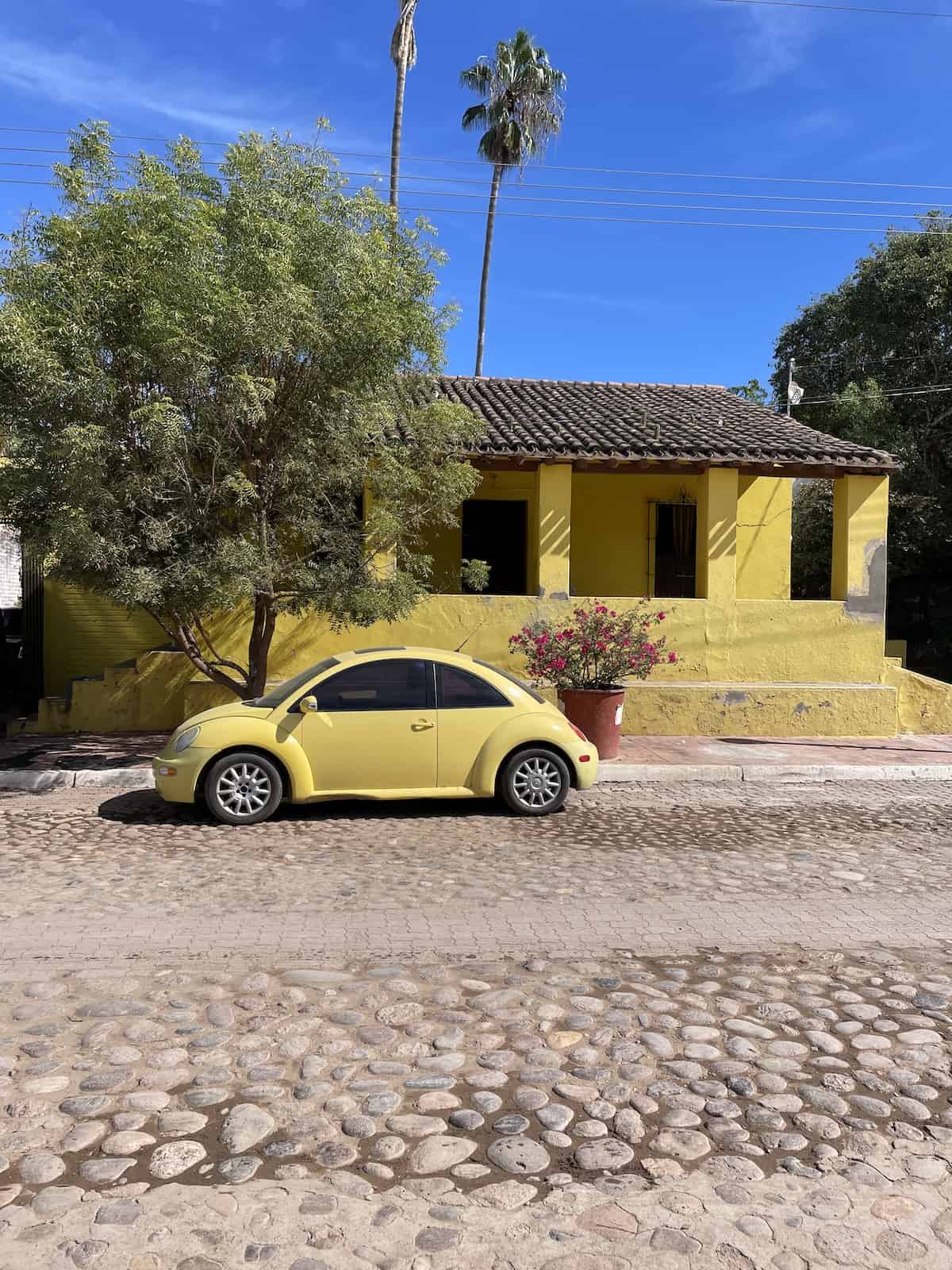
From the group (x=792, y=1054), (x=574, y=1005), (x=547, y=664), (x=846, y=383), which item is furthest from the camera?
(x=846, y=383)

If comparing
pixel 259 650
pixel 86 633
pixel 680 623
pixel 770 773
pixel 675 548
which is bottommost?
pixel 770 773

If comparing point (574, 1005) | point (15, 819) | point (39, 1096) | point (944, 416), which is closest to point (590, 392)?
point (944, 416)

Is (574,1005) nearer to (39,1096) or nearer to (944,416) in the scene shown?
(39,1096)

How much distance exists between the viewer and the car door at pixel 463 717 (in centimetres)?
816

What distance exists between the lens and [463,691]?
8.28m

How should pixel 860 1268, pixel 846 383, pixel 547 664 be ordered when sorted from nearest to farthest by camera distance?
pixel 860 1268, pixel 547 664, pixel 846 383

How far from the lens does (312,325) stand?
9.05 metres

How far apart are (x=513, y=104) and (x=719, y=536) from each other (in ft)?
76.0

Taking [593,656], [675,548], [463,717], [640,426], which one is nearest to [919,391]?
[675,548]

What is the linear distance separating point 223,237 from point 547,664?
233 inches

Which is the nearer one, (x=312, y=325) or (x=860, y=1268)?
(x=860, y=1268)

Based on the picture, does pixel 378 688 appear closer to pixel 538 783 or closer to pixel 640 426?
pixel 538 783

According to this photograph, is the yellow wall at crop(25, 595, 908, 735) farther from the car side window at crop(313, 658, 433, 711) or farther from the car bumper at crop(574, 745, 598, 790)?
the car side window at crop(313, 658, 433, 711)

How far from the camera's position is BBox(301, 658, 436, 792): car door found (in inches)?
315
